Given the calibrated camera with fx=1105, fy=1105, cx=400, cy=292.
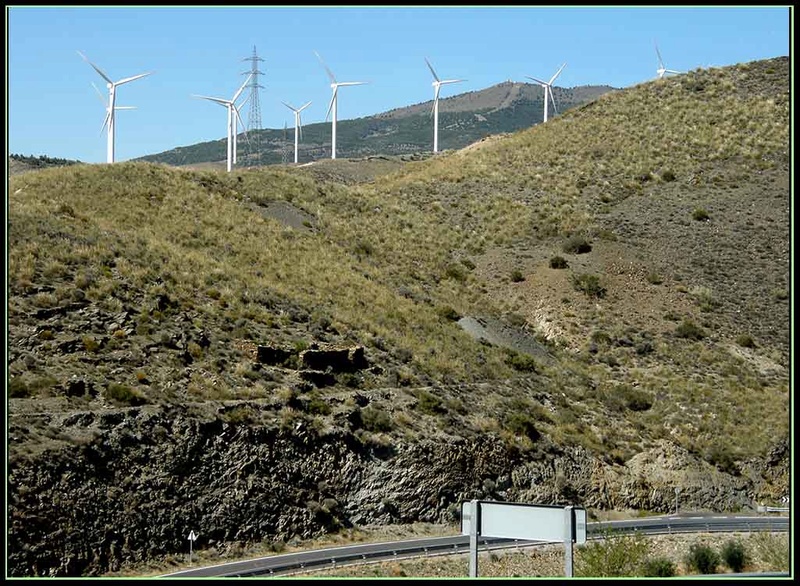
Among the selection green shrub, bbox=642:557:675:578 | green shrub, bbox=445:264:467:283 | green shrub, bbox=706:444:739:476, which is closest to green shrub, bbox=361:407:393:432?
green shrub, bbox=642:557:675:578

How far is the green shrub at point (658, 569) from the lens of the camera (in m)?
34.8

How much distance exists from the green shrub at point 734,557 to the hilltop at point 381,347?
37.8 feet

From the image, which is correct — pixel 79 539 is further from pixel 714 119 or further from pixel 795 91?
pixel 714 119

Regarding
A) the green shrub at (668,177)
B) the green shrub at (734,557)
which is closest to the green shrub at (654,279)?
the green shrub at (668,177)

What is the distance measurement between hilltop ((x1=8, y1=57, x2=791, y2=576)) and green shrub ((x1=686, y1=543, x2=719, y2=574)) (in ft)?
37.2

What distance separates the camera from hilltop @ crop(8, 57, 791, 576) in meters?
42.1

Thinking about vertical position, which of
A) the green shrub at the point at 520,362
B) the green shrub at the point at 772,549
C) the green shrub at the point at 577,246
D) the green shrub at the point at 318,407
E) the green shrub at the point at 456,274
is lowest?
the green shrub at the point at 772,549

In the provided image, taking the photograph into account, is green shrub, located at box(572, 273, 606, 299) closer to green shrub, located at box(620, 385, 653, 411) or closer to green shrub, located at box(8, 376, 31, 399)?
green shrub, located at box(620, 385, 653, 411)

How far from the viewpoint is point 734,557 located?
3866cm

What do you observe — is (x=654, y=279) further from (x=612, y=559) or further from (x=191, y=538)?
(x=191, y=538)

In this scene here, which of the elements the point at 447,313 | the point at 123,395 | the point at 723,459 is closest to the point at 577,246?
the point at 447,313

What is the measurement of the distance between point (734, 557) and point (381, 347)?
24881 mm

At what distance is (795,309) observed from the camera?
28.2 meters

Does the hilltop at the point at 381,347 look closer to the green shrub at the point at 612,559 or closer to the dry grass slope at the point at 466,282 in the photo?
the dry grass slope at the point at 466,282
